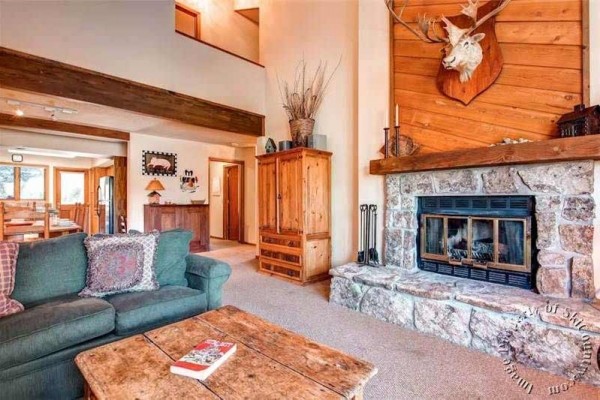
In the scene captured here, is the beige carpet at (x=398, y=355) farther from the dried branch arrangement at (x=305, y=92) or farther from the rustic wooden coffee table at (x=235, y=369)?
the dried branch arrangement at (x=305, y=92)

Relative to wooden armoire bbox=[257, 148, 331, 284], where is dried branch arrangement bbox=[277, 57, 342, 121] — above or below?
above

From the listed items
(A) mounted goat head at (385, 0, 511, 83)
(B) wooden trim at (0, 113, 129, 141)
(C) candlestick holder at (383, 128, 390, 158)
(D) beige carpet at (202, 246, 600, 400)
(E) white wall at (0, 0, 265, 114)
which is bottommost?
(D) beige carpet at (202, 246, 600, 400)

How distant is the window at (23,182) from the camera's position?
286 inches

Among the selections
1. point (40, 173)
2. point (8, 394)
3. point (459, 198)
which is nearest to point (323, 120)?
point (459, 198)

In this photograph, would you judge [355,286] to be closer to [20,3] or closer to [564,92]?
[564,92]

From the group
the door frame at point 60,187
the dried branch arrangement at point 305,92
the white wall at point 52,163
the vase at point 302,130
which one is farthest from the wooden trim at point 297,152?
the white wall at point 52,163

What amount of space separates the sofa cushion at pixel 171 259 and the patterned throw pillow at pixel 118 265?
0.12 meters

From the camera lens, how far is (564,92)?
2.41 meters

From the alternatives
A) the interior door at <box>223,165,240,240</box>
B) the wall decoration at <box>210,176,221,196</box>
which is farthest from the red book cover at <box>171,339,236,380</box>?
the wall decoration at <box>210,176,221,196</box>

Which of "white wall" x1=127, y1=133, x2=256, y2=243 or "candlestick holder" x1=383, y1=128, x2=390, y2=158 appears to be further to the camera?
"white wall" x1=127, y1=133, x2=256, y2=243

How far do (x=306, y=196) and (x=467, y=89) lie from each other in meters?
2.04

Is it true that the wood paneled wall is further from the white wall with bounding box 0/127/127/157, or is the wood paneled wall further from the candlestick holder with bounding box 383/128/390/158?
the white wall with bounding box 0/127/127/157

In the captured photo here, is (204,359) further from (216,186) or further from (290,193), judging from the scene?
(216,186)

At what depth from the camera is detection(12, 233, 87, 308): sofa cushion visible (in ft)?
6.39
